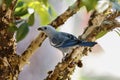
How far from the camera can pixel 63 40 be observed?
64 cm

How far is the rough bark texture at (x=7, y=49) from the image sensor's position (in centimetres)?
52

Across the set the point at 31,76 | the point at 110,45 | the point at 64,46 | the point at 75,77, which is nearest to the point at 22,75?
the point at 31,76

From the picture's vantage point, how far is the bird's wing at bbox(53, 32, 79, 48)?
1.90 ft

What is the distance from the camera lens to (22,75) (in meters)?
1.06

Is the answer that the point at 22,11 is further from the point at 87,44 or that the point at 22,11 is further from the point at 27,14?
the point at 87,44

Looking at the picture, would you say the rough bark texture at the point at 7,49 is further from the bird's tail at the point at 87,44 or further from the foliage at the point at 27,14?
the bird's tail at the point at 87,44

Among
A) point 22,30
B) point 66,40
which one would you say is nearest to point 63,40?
point 66,40

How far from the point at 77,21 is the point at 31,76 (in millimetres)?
283

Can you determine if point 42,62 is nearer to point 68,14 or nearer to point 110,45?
point 110,45

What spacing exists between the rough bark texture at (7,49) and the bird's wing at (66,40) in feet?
0.35

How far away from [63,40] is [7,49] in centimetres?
14

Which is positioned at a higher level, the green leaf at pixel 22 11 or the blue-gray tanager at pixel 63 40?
the green leaf at pixel 22 11

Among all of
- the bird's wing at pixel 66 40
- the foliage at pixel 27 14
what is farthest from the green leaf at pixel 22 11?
the bird's wing at pixel 66 40

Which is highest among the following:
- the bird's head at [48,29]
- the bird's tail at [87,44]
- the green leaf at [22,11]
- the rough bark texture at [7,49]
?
the green leaf at [22,11]
